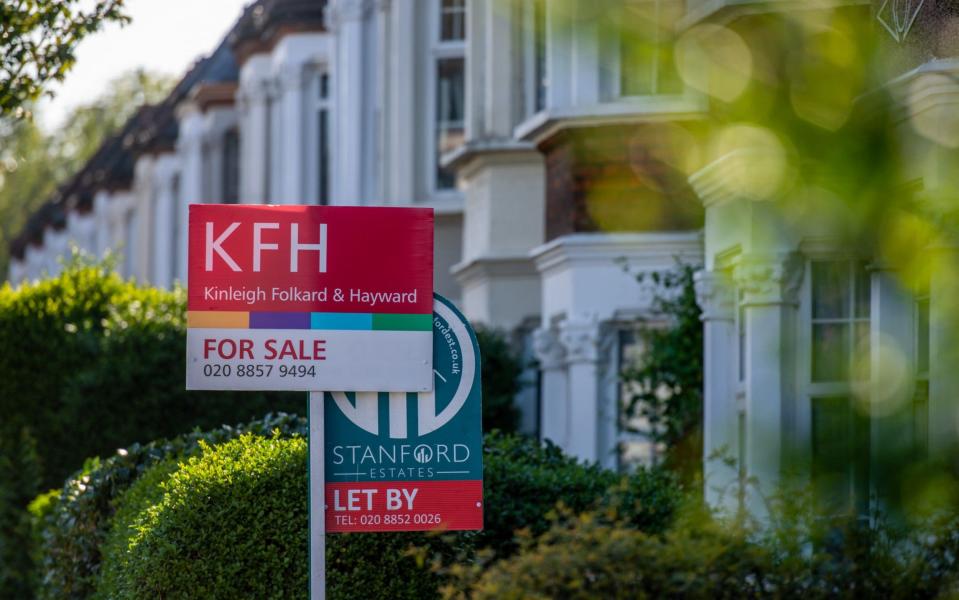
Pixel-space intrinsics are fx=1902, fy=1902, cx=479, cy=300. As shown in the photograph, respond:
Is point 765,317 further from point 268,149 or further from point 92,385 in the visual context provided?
point 268,149

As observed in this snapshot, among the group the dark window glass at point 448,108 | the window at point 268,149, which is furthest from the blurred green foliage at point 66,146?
the dark window glass at point 448,108

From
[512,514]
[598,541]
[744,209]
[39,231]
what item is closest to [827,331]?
[744,209]

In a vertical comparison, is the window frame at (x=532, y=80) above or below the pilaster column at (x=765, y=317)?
above

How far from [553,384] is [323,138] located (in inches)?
404

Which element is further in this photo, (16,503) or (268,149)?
(268,149)

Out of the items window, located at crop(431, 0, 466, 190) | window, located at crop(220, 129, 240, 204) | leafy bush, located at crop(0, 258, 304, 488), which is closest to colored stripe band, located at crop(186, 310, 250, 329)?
leafy bush, located at crop(0, 258, 304, 488)

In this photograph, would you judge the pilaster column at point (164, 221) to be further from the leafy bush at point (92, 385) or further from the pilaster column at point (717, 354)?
the pilaster column at point (717, 354)

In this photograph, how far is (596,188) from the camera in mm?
15180

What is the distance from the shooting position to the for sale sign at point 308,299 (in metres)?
6.71

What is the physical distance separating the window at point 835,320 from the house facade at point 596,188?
16 mm

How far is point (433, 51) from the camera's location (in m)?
20.7

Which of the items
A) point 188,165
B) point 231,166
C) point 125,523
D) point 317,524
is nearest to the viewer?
point 317,524

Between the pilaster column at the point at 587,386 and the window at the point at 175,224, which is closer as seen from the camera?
the pilaster column at the point at 587,386

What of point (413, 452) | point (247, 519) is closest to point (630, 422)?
point (247, 519)
